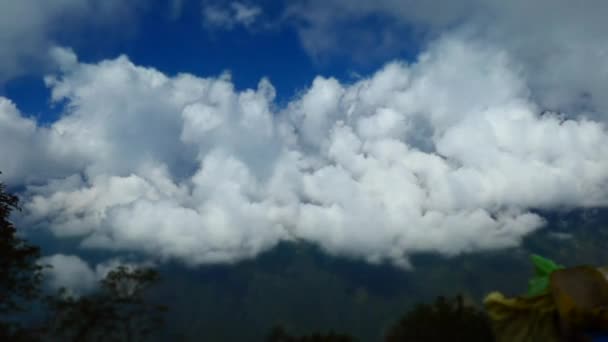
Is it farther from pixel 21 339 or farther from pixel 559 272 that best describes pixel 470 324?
pixel 559 272

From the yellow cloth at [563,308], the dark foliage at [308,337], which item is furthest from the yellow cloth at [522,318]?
the dark foliage at [308,337]

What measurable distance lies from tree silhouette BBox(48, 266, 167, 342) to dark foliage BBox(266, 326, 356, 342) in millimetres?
28317

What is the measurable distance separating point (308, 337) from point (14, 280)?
2010 inches

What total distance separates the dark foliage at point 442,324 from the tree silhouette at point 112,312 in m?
30.2

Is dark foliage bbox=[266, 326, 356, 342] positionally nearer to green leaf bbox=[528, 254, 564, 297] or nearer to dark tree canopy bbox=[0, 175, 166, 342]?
dark tree canopy bbox=[0, 175, 166, 342]

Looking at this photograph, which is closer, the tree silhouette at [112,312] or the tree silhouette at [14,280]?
the tree silhouette at [14,280]

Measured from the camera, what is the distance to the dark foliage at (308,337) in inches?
2842

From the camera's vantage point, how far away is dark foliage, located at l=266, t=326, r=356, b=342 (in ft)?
237

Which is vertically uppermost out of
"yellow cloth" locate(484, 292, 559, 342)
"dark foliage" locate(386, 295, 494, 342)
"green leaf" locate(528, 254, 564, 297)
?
"dark foliage" locate(386, 295, 494, 342)

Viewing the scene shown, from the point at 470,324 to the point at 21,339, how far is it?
4669cm

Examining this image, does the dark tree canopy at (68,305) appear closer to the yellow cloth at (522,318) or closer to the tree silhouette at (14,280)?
the tree silhouette at (14,280)

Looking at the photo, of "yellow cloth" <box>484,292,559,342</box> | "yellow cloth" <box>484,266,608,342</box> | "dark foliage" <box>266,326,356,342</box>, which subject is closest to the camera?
"yellow cloth" <box>484,266,608,342</box>

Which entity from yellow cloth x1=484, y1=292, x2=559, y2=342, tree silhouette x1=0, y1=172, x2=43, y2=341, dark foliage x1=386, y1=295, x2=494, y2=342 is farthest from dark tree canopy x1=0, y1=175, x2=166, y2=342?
dark foliage x1=386, y1=295, x2=494, y2=342

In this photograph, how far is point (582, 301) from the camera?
3.09m
